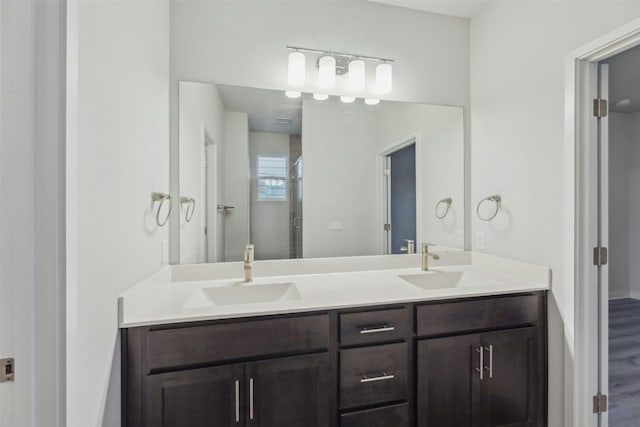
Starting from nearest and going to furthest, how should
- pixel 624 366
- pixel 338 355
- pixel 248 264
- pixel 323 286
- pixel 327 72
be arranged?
pixel 338 355, pixel 323 286, pixel 248 264, pixel 327 72, pixel 624 366

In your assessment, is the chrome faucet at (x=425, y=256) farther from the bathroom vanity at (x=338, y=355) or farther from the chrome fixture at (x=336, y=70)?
the chrome fixture at (x=336, y=70)

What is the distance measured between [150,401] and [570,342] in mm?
1891

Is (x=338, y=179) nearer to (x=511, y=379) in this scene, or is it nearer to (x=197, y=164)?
(x=197, y=164)

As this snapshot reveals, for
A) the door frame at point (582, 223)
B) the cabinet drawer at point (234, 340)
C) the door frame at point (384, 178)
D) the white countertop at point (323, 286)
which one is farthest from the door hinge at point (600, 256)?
the cabinet drawer at point (234, 340)

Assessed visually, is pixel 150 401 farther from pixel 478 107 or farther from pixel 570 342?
pixel 478 107

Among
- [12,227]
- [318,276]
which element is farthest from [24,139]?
[318,276]

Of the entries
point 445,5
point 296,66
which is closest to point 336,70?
point 296,66

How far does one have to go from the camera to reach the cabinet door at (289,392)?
125 centimetres

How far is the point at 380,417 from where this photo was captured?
1368mm

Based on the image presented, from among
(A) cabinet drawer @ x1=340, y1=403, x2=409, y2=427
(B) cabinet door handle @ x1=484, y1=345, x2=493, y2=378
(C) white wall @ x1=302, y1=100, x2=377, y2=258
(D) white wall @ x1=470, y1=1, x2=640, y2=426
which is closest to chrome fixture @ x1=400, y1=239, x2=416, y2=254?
(C) white wall @ x1=302, y1=100, x2=377, y2=258

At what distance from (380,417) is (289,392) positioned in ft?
1.43

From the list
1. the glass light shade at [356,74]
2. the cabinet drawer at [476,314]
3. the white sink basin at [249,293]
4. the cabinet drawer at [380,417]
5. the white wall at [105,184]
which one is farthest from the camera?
the glass light shade at [356,74]

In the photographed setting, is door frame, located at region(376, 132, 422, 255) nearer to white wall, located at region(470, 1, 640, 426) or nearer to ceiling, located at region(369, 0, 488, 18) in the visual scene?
white wall, located at region(470, 1, 640, 426)

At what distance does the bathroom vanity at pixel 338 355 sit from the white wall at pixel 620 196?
3.53 meters
